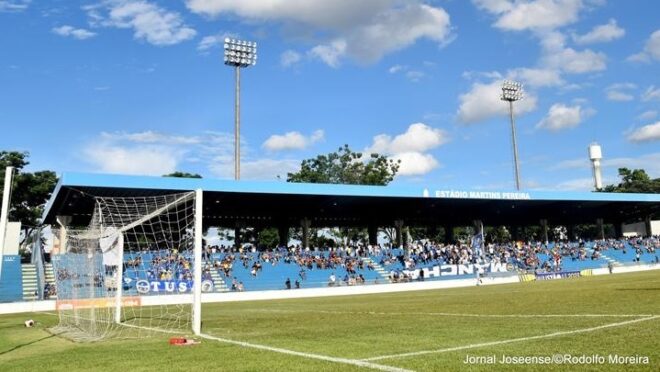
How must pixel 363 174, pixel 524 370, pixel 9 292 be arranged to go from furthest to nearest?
pixel 363 174
pixel 9 292
pixel 524 370

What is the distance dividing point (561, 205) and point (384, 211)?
20.7 meters

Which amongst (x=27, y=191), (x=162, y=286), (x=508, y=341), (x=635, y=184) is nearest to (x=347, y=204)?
(x=162, y=286)

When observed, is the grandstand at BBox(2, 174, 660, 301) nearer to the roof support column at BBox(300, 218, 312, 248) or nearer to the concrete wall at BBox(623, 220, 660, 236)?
the roof support column at BBox(300, 218, 312, 248)

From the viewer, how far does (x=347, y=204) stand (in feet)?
171

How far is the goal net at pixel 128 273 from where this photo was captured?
14.7 m

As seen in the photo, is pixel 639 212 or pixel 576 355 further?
pixel 639 212

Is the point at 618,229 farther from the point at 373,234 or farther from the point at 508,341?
the point at 508,341

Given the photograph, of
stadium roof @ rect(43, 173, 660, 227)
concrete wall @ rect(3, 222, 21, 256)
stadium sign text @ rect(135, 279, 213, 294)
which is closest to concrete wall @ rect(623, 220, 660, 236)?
stadium roof @ rect(43, 173, 660, 227)

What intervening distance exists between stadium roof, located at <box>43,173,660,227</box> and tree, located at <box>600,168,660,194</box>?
2194 centimetres

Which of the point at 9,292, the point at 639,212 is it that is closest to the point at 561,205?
the point at 639,212

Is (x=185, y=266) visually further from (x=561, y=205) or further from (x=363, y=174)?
(x=363, y=174)

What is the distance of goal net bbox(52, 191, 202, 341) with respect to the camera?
1470 centimetres

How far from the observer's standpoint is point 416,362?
6973mm

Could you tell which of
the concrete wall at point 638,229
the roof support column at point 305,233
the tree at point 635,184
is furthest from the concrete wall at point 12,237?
the tree at point 635,184
